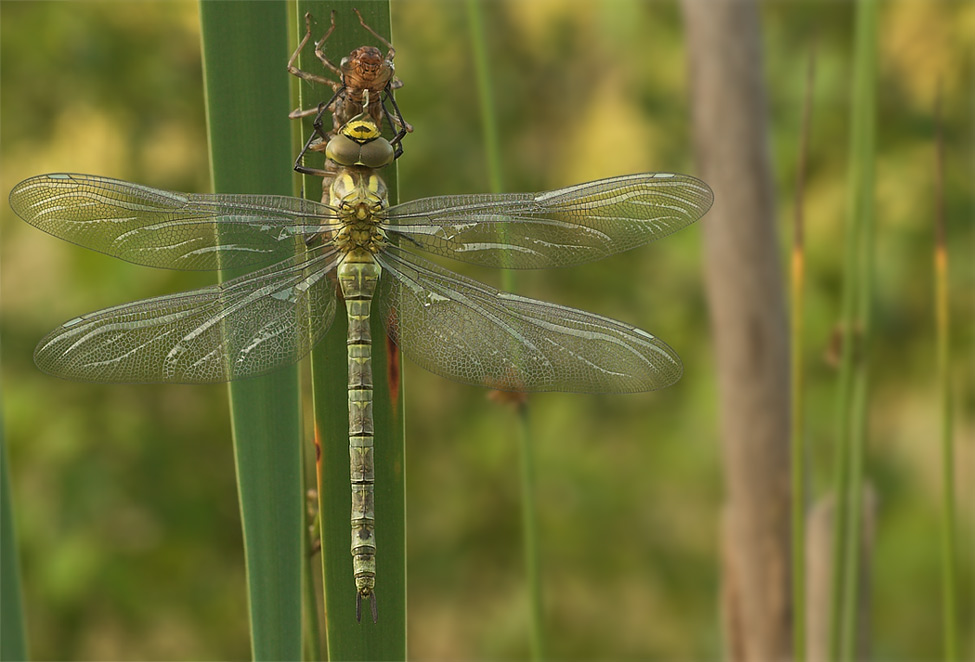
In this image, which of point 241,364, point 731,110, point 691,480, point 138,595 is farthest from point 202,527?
point 731,110

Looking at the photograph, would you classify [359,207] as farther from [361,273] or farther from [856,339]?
[856,339]

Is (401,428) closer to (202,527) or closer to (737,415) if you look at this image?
(737,415)

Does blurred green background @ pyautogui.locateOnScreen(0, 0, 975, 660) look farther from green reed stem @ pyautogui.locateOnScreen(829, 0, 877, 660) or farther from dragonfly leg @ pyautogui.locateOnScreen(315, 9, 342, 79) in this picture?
dragonfly leg @ pyautogui.locateOnScreen(315, 9, 342, 79)

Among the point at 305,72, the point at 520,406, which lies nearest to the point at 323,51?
the point at 305,72

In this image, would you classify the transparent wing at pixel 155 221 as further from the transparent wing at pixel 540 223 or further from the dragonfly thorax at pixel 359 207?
the transparent wing at pixel 540 223

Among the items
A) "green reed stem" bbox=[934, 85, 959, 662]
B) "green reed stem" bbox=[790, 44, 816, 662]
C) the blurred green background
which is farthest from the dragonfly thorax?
the blurred green background

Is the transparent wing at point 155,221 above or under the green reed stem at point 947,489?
above

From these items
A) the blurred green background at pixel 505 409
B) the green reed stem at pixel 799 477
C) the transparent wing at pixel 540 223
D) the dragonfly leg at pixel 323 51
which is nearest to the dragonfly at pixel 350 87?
the dragonfly leg at pixel 323 51
